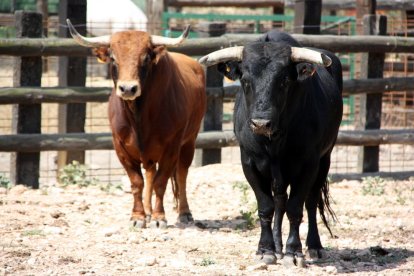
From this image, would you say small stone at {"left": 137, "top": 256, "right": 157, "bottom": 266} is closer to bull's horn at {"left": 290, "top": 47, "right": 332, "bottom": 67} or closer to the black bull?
the black bull

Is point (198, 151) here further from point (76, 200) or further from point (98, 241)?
point (98, 241)

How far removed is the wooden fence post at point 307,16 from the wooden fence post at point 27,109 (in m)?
3.46

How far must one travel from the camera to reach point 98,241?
8.03 meters

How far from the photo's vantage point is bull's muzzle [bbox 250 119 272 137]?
21.7 ft

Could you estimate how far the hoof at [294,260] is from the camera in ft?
23.0

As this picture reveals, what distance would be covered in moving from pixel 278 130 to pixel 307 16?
232 inches

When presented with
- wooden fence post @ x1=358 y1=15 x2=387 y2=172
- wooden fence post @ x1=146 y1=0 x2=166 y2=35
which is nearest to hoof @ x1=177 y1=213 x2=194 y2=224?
wooden fence post @ x1=358 y1=15 x2=387 y2=172

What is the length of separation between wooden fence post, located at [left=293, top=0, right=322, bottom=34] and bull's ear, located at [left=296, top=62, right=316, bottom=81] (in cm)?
561

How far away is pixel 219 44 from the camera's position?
11.9 meters

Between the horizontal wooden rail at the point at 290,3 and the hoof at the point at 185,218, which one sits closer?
the hoof at the point at 185,218

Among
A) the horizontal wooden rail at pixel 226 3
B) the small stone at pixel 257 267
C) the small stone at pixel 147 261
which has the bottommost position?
the small stone at pixel 147 261

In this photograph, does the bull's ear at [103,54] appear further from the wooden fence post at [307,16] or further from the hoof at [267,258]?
the wooden fence post at [307,16]

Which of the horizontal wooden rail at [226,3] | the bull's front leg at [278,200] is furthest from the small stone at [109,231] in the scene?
the horizontal wooden rail at [226,3]

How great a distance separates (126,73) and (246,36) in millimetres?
3631
